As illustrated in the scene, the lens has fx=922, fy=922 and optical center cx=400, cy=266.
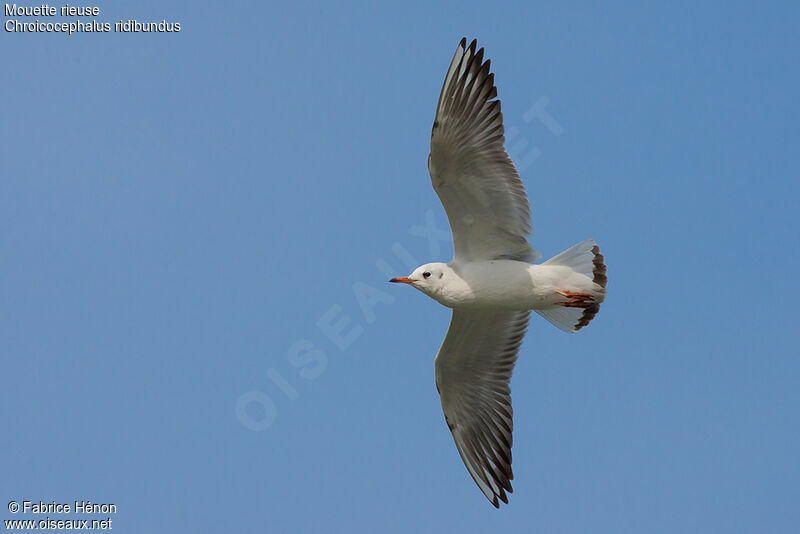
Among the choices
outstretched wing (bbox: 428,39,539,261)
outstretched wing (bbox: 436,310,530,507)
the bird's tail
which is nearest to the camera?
outstretched wing (bbox: 428,39,539,261)

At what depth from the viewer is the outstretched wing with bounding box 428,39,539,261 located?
7809 millimetres

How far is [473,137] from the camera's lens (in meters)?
7.82

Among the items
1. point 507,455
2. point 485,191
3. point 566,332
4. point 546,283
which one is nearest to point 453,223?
point 485,191

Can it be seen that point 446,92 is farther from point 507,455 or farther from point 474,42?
point 507,455

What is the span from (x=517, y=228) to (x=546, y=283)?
0.56 m

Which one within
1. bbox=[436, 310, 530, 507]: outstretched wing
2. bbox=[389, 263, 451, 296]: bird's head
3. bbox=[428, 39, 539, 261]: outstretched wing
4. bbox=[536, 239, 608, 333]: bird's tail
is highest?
bbox=[428, 39, 539, 261]: outstretched wing

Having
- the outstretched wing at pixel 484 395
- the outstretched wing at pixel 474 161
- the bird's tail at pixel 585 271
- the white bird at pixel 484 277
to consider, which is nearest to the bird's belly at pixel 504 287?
the white bird at pixel 484 277

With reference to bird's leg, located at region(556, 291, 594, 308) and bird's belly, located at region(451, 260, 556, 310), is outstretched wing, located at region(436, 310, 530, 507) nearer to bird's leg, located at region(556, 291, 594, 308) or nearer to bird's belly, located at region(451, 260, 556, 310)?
bird's belly, located at region(451, 260, 556, 310)

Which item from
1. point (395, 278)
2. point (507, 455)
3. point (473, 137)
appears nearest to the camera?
point (473, 137)

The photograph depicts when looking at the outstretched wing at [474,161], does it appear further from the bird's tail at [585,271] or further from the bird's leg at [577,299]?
the bird's leg at [577,299]

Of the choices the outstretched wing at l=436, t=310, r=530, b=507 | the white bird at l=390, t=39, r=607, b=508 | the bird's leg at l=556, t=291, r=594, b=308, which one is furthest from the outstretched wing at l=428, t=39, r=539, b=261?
the outstretched wing at l=436, t=310, r=530, b=507

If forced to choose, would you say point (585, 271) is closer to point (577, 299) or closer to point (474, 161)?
point (577, 299)

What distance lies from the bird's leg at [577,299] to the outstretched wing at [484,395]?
879 mm

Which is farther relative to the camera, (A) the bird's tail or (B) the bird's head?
(B) the bird's head
